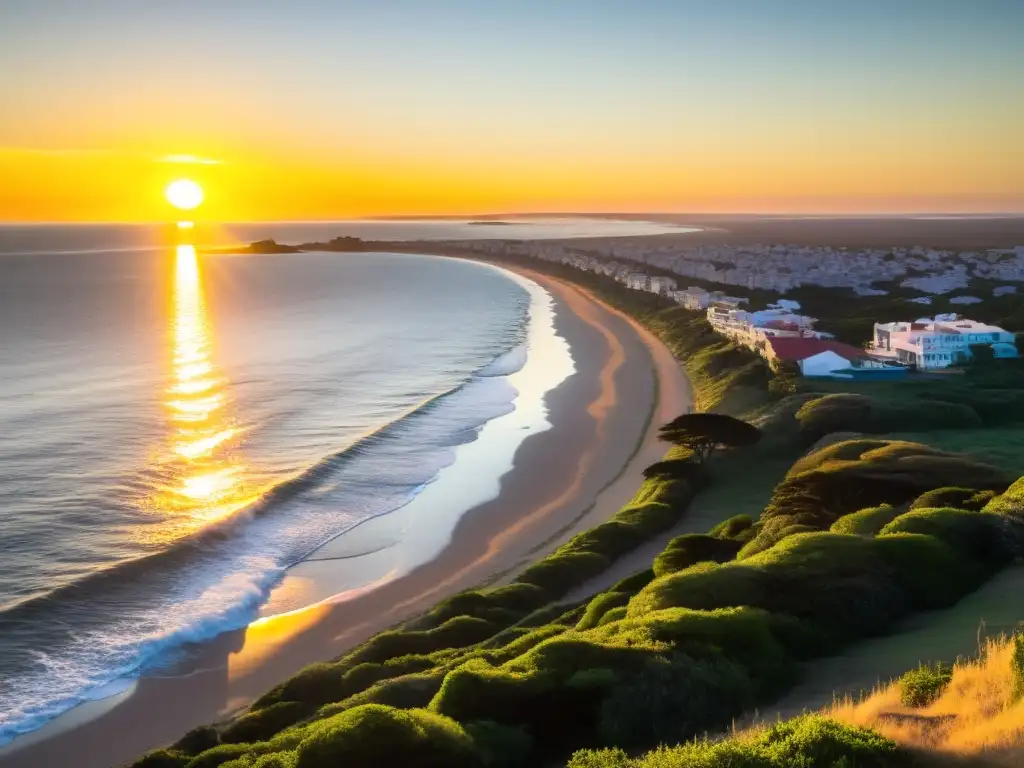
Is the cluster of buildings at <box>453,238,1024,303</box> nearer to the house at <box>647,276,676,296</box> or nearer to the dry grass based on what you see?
the house at <box>647,276,676,296</box>

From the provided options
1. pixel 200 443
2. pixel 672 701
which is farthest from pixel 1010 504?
pixel 200 443

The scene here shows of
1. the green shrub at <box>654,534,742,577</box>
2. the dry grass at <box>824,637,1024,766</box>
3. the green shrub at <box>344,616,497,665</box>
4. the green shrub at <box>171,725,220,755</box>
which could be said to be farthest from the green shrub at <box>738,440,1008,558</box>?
the green shrub at <box>171,725,220,755</box>

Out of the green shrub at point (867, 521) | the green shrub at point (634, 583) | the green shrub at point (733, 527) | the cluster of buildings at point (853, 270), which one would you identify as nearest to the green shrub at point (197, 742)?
the green shrub at point (634, 583)

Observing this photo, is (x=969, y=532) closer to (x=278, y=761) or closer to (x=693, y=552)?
(x=693, y=552)

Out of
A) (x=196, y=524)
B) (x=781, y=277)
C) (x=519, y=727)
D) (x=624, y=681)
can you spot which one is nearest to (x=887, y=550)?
(x=624, y=681)

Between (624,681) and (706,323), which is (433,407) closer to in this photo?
(706,323)

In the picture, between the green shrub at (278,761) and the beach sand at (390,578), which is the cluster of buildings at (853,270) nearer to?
the beach sand at (390,578)
